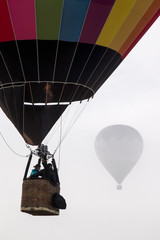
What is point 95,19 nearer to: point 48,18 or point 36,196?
point 48,18

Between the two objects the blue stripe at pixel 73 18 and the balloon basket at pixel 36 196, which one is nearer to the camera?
the balloon basket at pixel 36 196

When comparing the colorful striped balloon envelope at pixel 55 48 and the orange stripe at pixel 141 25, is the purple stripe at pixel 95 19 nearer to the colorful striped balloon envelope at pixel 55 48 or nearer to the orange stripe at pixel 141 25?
the colorful striped balloon envelope at pixel 55 48

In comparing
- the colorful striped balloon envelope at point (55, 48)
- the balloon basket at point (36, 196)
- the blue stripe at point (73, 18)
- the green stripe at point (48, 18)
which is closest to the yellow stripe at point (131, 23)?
the colorful striped balloon envelope at point (55, 48)

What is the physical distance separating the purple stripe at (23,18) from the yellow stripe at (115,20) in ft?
5.51

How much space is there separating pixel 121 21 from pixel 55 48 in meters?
1.77

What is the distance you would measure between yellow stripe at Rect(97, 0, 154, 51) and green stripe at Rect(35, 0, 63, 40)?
1.18m

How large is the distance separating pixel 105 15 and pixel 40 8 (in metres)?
1.56

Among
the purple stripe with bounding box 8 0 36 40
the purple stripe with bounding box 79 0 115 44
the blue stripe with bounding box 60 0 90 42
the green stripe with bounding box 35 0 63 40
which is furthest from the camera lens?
the purple stripe with bounding box 79 0 115 44

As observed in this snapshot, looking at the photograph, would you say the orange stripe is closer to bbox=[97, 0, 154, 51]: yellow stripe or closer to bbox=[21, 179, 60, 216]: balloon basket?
bbox=[97, 0, 154, 51]: yellow stripe

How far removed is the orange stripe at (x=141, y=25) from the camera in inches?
462

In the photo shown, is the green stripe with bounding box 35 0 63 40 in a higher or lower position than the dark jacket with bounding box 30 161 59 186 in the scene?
higher

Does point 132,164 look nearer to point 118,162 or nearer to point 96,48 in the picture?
point 118,162

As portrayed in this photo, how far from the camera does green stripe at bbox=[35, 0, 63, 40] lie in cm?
1059

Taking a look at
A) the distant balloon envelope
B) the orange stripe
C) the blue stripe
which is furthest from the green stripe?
the distant balloon envelope
